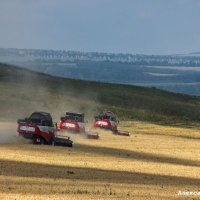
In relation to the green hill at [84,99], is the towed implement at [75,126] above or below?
below

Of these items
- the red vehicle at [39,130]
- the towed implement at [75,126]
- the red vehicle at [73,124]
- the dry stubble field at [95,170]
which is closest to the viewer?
the dry stubble field at [95,170]

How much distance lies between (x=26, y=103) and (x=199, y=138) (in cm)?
3854

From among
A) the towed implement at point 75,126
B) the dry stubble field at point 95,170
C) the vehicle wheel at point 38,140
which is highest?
the towed implement at point 75,126

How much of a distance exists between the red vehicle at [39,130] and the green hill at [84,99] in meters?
42.8

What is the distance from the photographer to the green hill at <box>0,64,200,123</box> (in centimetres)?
12368

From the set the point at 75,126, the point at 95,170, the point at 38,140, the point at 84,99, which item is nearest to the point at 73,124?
the point at 75,126

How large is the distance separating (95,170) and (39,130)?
13471mm

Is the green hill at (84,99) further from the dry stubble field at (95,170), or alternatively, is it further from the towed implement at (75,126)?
the dry stubble field at (95,170)

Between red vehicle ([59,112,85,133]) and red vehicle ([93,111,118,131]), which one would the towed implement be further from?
red vehicle ([93,111,118,131])

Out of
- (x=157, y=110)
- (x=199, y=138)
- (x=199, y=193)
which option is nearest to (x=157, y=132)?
(x=199, y=138)

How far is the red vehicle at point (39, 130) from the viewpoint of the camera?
57094 millimetres

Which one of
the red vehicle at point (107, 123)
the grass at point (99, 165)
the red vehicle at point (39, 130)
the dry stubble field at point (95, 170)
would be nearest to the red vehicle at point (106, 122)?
the red vehicle at point (107, 123)

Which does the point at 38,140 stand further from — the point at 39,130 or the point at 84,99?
the point at 84,99

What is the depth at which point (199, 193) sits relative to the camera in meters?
36.8
